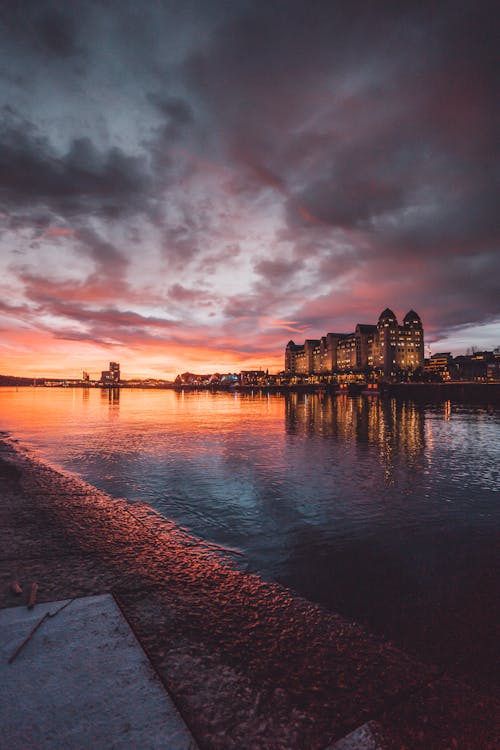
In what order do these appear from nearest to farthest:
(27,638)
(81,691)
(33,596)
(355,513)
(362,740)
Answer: (362,740) → (81,691) → (27,638) → (33,596) → (355,513)

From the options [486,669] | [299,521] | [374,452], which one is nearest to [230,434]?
[374,452]

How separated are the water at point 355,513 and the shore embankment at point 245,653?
550mm

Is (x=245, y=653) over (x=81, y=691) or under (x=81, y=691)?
under

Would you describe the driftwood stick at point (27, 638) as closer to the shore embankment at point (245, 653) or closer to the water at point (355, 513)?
the shore embankment at point (245, 653)

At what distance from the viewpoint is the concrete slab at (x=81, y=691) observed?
2.64 metres

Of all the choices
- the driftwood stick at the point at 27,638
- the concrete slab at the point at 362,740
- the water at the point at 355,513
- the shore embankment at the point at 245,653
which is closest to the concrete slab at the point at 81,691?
the driftwood stick at the point at 27,638

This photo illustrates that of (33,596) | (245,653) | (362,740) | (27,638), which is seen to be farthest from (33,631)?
(362,740)

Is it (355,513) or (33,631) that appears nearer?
(33,631)

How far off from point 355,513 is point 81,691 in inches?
290

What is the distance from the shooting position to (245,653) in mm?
3893

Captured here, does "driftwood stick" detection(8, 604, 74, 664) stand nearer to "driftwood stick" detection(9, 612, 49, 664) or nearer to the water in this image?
"driftwood stick" detection(9, 612, 49, 664)

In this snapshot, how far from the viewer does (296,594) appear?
5379 millimetres

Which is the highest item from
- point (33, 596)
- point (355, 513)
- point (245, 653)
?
point (33, 596)

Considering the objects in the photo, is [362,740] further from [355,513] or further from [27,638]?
[355,513]
